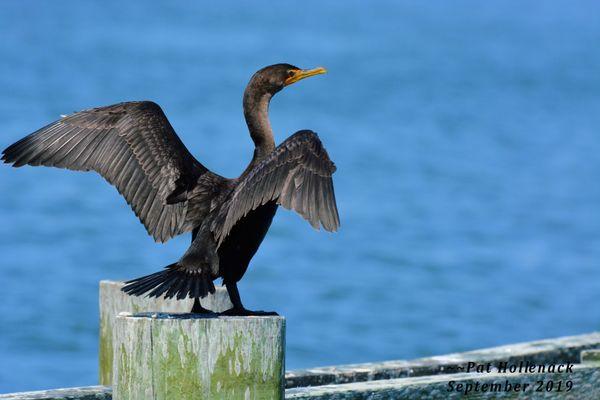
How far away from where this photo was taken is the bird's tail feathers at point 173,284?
17.5 feet

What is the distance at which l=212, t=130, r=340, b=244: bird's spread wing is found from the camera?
525 centimetres

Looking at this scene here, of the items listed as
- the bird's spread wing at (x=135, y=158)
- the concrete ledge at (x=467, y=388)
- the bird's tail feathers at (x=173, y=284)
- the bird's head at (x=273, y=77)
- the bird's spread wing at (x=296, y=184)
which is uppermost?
the bird's head at (x=273, y=77)

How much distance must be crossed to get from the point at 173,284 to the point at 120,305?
37.9 inches

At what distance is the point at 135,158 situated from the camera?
6273mm

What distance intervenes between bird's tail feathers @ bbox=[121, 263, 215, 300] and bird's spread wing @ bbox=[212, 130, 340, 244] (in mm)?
224

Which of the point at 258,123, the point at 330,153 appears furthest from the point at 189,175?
the point at 330,153

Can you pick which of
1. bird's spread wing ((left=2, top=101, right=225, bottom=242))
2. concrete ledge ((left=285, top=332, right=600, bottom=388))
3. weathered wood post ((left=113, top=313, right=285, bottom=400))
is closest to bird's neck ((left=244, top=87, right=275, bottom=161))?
bird's spread wing ((left=2, top=101, right=225, bottom=242))

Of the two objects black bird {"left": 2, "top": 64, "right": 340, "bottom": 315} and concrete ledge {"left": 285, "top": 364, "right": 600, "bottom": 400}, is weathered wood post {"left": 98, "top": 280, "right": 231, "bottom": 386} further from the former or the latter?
concrete ledge {"left": 285, "top": 364, "right": 600, "bottom": 400}

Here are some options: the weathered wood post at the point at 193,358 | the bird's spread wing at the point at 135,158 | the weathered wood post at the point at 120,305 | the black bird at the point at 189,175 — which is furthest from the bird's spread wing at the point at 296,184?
the weathered wood post at the point at 193,358

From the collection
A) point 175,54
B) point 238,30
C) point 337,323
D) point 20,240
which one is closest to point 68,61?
A: point 175,54

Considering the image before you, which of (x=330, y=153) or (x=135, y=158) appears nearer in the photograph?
(x=135, y=158)

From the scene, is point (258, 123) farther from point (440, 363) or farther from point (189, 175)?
point (440, 363)

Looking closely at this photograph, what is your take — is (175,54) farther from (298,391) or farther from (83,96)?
(298,391)

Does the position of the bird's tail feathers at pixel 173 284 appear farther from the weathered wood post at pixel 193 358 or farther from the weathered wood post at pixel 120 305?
the weathered wood post at pixel 193 358
